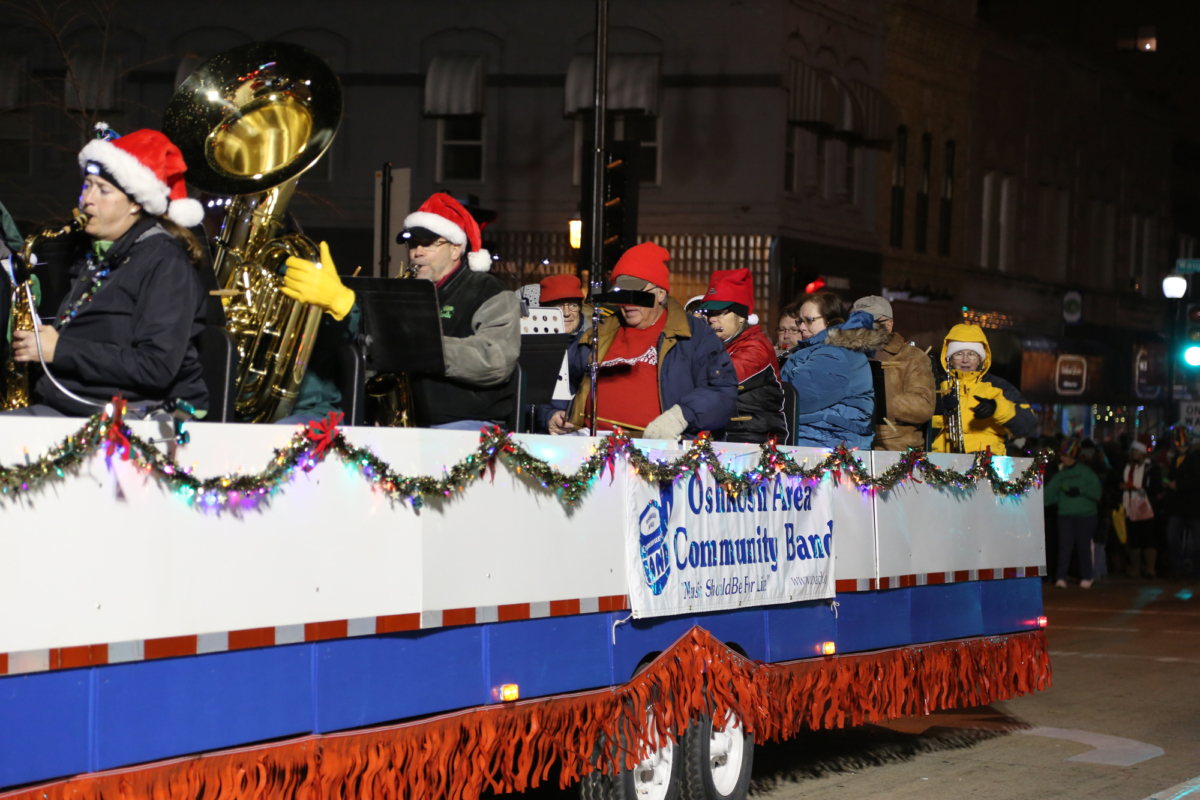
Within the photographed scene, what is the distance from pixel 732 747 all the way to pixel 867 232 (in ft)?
75.8

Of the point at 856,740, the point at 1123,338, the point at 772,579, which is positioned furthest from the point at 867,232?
the point at 772,579

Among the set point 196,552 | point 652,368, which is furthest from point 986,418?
point 196,552

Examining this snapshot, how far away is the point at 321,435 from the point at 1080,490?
52.6ft

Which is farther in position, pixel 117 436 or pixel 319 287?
pixel 319 287

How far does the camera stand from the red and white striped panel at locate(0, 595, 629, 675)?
430cm

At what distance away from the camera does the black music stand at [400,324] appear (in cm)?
609

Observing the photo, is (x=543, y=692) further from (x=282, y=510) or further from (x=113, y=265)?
(x=113, y=265)

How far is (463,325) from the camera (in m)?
6.57

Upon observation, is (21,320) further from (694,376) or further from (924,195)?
(924,195)

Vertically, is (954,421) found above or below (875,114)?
below

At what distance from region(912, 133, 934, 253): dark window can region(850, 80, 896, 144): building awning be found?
107 inches

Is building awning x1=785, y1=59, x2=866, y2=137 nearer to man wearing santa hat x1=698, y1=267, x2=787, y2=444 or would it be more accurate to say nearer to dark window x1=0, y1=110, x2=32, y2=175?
dark window x1=0, y1=110, x2=32, y2=175

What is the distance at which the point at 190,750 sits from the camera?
4648 mm

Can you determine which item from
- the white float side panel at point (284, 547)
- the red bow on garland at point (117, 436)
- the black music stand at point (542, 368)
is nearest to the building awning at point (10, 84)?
the black music stand at point (542, 368)
